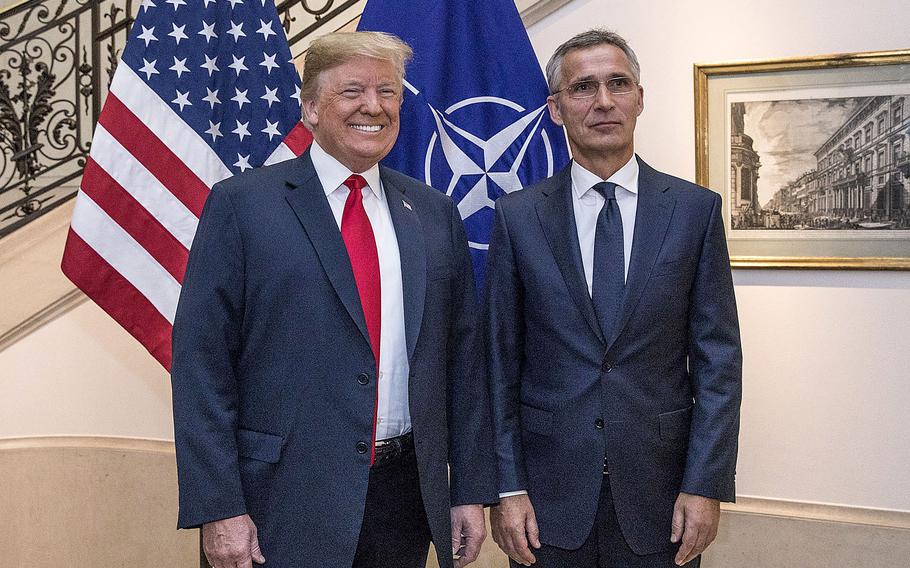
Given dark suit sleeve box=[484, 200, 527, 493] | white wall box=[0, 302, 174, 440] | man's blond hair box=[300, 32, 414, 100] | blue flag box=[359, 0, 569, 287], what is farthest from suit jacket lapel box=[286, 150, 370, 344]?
white wall box=[0, 302, 174, 440]

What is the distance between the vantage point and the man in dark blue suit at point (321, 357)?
5.69 ft

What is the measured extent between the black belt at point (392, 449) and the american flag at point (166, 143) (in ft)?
3.87

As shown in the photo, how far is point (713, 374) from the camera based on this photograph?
2.01 m

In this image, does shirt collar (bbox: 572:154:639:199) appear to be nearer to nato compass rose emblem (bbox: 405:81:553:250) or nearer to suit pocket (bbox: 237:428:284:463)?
nato compass rose emblem (bbox: 405:81:553:250)

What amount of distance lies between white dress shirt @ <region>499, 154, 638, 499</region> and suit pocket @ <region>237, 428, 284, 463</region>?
2.80ft

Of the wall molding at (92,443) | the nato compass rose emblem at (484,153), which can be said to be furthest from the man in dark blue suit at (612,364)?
the wall molding at (92,443)

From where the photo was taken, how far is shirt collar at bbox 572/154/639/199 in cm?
211

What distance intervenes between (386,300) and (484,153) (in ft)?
3.71

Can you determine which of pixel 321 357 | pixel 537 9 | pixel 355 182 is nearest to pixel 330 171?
pixel 355 182

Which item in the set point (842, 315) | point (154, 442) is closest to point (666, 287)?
point (842, 315)

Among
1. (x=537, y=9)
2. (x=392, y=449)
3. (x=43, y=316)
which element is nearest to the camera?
(x=392, y=449)

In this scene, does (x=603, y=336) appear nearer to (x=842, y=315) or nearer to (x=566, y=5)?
(x=842, y=315)

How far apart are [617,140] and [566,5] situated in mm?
1474

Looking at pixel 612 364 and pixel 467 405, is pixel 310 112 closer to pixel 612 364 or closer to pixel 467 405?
pixel 467 405
